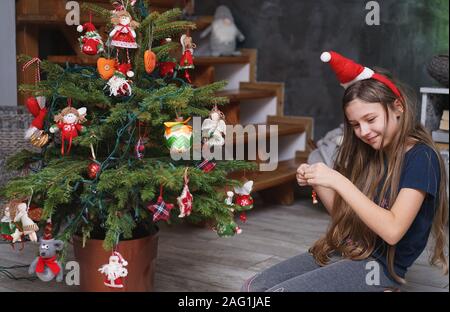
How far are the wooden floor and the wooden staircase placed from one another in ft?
0.79

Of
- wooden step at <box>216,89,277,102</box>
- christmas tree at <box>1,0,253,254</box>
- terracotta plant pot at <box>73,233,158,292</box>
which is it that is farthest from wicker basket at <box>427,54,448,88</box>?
terracotta plant pot at <box>73,233,158,292</box>

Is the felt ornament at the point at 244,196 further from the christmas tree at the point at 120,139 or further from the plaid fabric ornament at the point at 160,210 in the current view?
the plaid fabric ornament at the point at 160,210

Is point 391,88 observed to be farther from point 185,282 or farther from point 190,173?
point 185,282

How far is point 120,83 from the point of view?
1582mm

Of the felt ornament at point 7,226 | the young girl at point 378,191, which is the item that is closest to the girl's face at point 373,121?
the young girl at point 378,191

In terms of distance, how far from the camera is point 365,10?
3.24 m

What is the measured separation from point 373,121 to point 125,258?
29.6 inches

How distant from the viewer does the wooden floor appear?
2062mm

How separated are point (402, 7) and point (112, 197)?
2.09 m

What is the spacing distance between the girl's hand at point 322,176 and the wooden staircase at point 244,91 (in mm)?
1301

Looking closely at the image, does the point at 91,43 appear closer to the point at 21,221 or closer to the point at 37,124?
the point at 37,124

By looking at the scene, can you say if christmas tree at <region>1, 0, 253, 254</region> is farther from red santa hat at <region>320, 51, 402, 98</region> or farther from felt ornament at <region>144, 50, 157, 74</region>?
red santa hat at <region>320, 51, 402, 98</region>

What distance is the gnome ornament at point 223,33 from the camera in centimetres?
346
